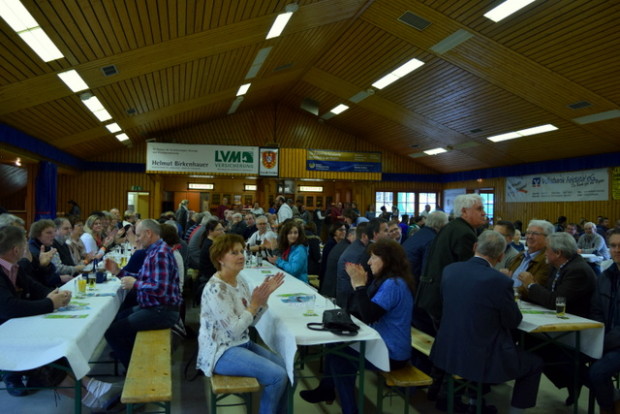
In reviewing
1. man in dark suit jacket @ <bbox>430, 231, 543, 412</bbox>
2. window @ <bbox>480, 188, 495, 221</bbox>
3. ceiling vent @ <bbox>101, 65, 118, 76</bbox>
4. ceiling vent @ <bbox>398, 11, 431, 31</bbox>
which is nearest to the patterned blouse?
man in dark suit jacket @ <bbox>430, 231, 543, 412</bbox>

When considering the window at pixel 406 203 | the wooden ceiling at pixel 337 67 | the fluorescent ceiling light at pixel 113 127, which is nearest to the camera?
the wooden ceiling at pixel 337 67

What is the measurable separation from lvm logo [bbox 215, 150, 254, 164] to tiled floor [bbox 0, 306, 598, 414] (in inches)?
463

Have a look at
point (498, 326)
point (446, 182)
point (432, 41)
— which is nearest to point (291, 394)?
point (498, 326)

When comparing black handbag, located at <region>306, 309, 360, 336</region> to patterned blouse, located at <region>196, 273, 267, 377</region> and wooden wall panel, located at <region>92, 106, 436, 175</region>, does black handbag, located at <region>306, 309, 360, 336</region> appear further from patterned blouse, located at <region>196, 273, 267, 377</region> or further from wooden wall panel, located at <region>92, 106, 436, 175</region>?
wooden wall panel, located at <region>92, 106, 436, 175</region>

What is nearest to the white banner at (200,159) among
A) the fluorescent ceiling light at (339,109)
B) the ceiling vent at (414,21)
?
the fluorescent ceiling light at (339,109)

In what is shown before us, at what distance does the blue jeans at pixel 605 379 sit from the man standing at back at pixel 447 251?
3.81 feet

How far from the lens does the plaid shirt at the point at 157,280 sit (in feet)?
12.2

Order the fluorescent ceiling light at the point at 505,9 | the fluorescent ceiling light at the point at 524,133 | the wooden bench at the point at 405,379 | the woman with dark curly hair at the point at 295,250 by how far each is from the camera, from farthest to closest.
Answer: the fluorescent ceiling light at the point at 524,133 < the fluorescent ceiling light at the point at 505,9 < the woman with dark curly hair at the point at 295,250 < the wooden bench at the point at 405,379

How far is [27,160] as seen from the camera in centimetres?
1120

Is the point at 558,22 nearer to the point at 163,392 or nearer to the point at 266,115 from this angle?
the point at 163,392

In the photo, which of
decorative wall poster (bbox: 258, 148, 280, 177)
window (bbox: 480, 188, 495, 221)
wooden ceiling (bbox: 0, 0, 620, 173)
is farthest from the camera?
window (bbox: 480, 188, 495, 221)

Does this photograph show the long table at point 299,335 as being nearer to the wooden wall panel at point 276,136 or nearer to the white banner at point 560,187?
A: the white banner at point 560,187

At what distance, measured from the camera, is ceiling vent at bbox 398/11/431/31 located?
8.76 meters

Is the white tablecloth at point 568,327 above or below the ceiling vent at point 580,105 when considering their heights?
below
